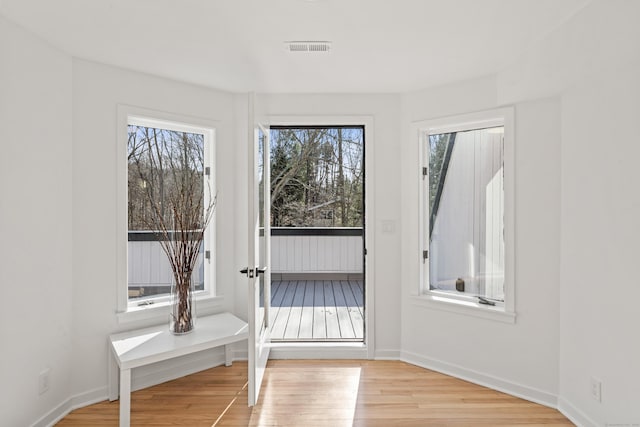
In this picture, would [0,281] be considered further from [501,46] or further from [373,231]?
[501,46]

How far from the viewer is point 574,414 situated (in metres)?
2.16

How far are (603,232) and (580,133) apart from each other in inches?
23.6

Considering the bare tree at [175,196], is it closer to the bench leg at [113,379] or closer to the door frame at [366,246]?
the bench leg at [113,379]

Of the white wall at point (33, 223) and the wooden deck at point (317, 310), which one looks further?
the wooden deck at point (317, 310)

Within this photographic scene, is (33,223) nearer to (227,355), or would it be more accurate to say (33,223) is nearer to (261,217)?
(261,217)

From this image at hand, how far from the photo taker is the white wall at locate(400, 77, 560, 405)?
91.4 inches

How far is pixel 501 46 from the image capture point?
2.15 metres

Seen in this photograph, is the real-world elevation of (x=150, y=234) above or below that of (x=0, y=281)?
Result: above

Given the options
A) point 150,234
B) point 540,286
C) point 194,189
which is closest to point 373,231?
point 540,286

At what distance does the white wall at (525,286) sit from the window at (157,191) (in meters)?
1.92

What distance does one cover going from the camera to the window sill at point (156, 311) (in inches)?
98.1

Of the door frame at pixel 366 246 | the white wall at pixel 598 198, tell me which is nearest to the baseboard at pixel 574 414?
the white wall at pixel 598 198

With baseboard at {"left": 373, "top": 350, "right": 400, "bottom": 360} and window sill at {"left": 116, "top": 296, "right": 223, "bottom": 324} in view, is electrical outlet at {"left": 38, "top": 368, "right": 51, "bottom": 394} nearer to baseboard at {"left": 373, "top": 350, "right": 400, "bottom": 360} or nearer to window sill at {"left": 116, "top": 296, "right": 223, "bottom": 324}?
window sill at {"left": 116, "top": 296, "right": 223, "bottom": 324}

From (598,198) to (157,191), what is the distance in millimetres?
2959
